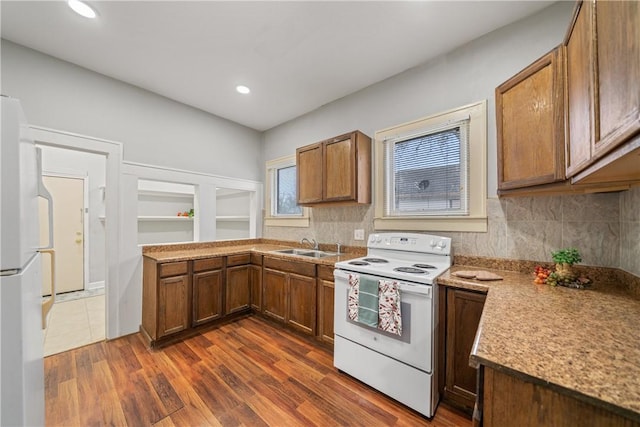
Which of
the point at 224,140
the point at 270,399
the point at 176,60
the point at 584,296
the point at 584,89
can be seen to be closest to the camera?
the point at 584,89

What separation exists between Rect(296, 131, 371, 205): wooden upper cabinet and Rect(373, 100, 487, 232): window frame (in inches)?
14.6

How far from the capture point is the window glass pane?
3764 mm

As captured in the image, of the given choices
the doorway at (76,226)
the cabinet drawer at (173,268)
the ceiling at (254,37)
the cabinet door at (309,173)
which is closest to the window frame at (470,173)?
the ceiling at (254,37)

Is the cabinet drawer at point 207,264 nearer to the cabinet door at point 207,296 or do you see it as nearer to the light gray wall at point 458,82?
the cabinet door at point 207,296

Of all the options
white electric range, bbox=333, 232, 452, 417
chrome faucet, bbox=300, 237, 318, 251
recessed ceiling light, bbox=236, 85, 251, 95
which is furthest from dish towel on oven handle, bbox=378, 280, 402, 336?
recessed ceiling light, bbox=236, 85, 251, 95

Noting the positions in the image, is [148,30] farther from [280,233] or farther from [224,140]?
[280,233]

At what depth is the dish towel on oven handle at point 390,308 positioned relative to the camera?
1.69 meters

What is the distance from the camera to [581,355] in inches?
28.7

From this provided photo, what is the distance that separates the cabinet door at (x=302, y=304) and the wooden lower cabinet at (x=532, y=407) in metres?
1.83

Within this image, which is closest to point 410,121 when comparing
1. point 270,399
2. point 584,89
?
point 584,89

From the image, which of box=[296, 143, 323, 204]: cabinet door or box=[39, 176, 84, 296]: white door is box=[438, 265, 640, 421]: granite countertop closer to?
box=[296, 143, 323, 204]: cabinet door

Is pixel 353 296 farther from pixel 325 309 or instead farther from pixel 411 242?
pixel 411 242

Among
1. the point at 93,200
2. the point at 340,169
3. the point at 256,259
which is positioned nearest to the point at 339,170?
the point at 340,169

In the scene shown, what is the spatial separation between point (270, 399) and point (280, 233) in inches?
91.8
